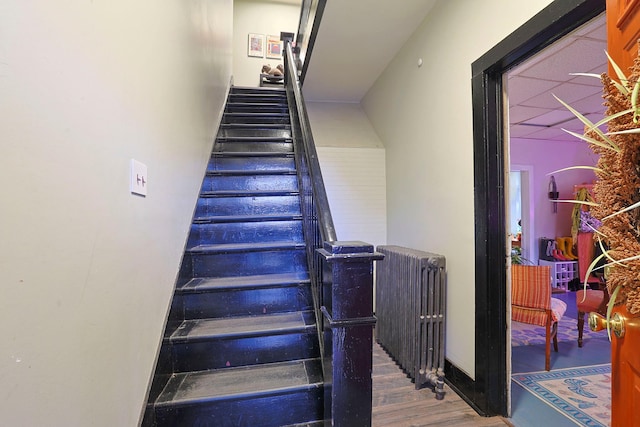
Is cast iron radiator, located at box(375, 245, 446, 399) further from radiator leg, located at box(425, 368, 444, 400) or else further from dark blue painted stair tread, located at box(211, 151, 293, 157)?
dark blue painted stair tread, located at box(211, 151, 293, 157)

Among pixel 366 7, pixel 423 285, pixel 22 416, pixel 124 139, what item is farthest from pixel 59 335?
pixel 366 7

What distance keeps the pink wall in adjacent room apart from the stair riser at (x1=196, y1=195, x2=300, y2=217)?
14.8ft

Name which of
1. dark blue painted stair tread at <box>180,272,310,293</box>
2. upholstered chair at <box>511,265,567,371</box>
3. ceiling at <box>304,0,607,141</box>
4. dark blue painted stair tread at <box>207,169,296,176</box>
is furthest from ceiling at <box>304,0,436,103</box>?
upholstered chair at <box>511,265,567,371</box>

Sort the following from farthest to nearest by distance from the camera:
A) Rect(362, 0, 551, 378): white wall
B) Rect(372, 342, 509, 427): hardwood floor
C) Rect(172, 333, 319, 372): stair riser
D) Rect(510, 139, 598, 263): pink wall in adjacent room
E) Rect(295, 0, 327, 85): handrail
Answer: Rect(510, 139, 598, 263): pink wall in adjacent room < Rect(295, 0, 327, 85): handrail < Rect(362, 0, 551, 378): white wall < Rect(372, 342, 509, 427): hardwood floor < Rect(172, 333, 319, 372): stair riser

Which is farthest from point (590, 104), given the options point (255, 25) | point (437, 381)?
point (255, 25)

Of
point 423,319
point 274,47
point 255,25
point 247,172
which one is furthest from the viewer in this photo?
point 274,47

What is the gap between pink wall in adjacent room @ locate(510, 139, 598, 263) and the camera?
16.9 feet

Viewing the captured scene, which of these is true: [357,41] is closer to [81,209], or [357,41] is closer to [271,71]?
[81,209]

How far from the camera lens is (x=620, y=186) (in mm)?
673

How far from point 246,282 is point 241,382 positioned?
0.56m

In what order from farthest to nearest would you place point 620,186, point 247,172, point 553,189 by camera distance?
point 553,189, point 247,172, point 620,186

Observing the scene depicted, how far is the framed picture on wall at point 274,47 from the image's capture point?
18.6ft

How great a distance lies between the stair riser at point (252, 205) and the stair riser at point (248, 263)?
47 centimetres

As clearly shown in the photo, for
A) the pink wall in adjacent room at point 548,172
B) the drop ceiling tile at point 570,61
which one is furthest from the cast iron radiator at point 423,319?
the pink wall in adjacent room at point 548,172
